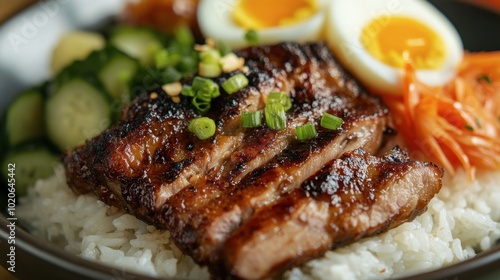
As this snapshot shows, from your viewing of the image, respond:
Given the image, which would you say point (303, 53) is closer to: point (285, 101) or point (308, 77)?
point (308, 77)

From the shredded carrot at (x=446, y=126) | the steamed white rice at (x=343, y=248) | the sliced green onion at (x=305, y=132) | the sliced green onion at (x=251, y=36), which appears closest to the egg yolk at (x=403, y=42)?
the shredded carrot at (x=446, y=126)

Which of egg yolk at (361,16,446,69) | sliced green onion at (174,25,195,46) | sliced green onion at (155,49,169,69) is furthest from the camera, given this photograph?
sliced green onion at (174,25,195,46)

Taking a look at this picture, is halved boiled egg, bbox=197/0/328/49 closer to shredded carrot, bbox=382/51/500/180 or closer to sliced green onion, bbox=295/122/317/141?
shredded carrot, bbox=382/51/500/180

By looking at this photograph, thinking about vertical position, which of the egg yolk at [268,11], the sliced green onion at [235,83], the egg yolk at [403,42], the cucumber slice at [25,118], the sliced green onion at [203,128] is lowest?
the cucumber slice at [25,118]

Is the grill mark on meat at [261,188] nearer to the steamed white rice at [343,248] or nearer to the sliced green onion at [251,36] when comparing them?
the steamed white rice at [343,248]

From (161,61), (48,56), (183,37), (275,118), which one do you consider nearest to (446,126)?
(275,118)

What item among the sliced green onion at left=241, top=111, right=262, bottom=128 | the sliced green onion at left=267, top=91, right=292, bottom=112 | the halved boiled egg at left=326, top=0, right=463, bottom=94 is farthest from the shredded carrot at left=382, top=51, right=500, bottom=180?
the sliced green onion at left=241, top=111, right=262, bottom=128
